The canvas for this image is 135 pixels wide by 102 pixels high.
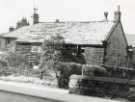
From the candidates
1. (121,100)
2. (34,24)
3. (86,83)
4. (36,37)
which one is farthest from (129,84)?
(34,24)

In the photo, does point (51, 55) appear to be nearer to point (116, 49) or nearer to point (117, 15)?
point (116, 49)

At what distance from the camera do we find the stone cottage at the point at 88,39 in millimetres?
32750

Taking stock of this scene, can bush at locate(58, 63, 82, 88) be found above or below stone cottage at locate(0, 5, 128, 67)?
below

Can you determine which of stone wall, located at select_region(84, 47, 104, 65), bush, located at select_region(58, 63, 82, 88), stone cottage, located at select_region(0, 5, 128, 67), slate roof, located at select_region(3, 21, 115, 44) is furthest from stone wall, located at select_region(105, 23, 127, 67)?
bush, located at select_region(58, 63, 82, 88)

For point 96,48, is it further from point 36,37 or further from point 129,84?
point 129,84

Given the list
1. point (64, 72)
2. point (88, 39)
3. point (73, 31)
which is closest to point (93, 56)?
point (88, 39)

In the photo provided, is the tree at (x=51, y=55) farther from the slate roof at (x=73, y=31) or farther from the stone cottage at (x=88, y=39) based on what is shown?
the slate roof at (x=73, y=31)

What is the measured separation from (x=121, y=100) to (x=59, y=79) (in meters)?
6.41

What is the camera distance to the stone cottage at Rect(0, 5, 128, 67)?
107ft

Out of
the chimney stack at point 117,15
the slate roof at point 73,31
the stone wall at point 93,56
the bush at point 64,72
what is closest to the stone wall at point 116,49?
the chimney stack at point 117,15

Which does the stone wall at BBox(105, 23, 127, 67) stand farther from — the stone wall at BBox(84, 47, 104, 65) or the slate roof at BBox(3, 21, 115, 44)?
the slate roof at BBox(3, 21, 115, 44)

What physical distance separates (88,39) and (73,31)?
3.36 metres

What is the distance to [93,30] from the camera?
115 ft

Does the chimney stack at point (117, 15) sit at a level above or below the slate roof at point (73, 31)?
above
